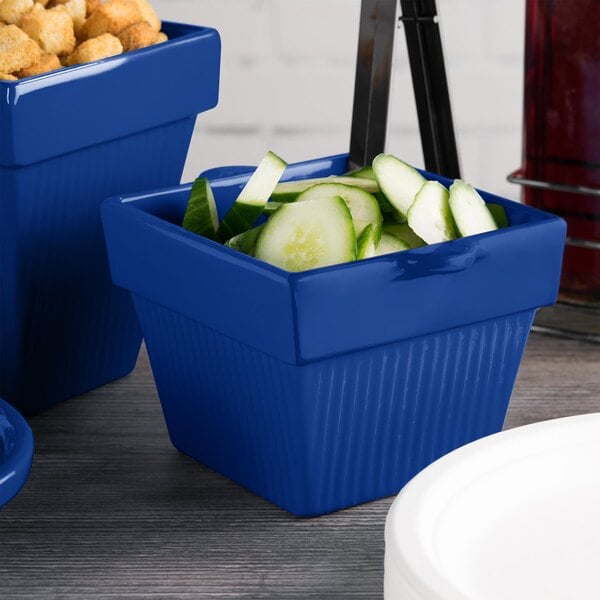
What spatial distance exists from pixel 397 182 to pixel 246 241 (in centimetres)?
7

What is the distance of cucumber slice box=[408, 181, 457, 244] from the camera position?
51cm

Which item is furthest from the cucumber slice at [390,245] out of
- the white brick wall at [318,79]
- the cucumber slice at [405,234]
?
the white brick wall at [318,79]

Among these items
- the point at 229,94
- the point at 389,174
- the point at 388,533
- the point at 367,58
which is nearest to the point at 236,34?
the point at 229,94

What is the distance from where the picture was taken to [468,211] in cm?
52

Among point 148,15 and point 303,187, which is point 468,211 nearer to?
point 303,187

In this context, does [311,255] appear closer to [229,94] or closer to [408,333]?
[408,333]

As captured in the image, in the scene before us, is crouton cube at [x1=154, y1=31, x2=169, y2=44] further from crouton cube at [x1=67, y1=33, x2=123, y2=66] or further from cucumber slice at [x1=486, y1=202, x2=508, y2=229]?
cucumber slice at [x1=486, y1=202, x2=508, y2=229]

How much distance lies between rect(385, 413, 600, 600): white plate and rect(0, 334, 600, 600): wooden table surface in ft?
0.37

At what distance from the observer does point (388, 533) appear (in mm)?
319

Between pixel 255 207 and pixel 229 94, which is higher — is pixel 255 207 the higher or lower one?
the higher one

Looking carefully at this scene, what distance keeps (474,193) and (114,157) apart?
179 mm

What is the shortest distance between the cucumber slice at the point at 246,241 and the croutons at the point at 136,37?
145mm

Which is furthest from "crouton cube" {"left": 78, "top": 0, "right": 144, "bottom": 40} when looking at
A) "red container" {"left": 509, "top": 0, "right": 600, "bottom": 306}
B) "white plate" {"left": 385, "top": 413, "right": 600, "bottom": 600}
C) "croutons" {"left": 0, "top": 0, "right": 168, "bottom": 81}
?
Result: "white plate" {"left": 385, "top": 413, "right": 600, "bottom": 600}

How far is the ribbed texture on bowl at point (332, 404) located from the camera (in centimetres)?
50
